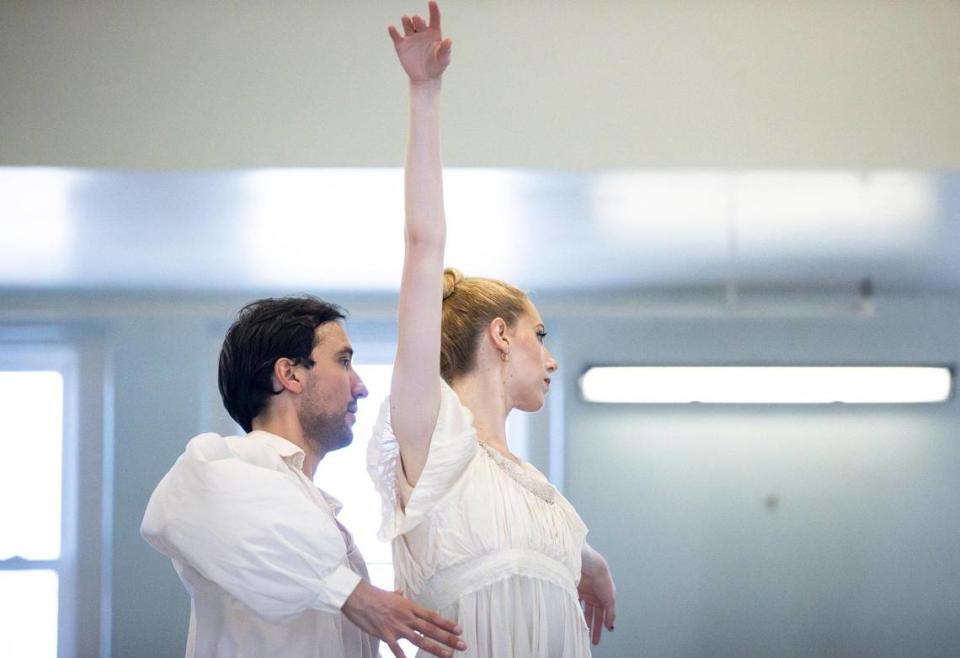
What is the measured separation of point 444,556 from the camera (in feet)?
6.22

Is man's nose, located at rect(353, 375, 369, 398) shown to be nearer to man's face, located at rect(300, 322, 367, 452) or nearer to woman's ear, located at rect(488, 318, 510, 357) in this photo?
man's face, located at rect(300, 322, 367, 452)

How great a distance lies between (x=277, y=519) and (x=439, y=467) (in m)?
0.24

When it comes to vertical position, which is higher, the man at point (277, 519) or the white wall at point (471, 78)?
the white wall at point (471, 78)

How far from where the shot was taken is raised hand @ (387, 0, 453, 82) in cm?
174

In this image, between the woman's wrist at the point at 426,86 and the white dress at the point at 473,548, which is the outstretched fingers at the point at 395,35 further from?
the white dress at the point at 473,548

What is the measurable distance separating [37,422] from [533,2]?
3.27 metres

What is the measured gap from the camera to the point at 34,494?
524 centimetres

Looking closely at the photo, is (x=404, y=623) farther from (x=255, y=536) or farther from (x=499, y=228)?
(x=499, y=228)

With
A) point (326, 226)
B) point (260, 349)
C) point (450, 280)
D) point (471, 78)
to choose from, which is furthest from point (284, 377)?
point (326, 226)

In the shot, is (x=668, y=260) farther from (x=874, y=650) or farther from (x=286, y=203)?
(x=874, y=650)

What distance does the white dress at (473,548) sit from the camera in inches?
74.1

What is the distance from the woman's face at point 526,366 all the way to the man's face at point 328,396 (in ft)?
1.05

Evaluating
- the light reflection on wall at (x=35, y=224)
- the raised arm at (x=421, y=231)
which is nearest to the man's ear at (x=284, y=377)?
the raised arm at (x=421, y=231)

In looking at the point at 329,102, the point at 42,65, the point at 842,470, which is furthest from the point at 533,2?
the point at 842,470
